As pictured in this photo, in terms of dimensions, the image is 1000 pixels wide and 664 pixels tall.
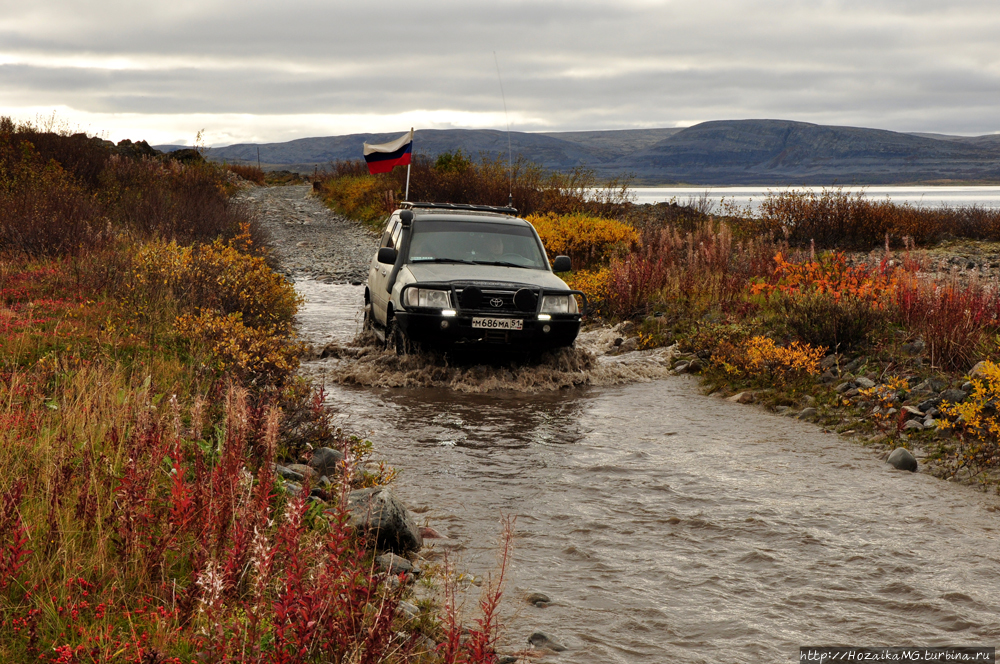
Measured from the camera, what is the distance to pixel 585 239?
19016mm

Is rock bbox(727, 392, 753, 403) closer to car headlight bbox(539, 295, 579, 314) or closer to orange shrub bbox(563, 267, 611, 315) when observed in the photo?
car headlight bbox(539, 295, 579, 314)

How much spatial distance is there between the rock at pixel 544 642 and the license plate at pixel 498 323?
5472 mm

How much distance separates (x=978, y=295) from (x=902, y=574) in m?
5.34

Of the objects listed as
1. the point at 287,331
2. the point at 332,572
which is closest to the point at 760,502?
the point at 332,572

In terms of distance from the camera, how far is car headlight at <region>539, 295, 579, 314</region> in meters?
9.47

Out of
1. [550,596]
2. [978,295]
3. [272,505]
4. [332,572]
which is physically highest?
[978,295]

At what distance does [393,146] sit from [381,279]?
8.23 metres

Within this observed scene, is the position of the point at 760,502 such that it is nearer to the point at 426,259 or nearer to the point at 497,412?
the point at 497,412

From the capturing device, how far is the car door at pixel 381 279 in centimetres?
1070

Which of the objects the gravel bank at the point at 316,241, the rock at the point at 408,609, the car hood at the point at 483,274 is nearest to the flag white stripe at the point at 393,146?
the gravel bank at the point at 316,241

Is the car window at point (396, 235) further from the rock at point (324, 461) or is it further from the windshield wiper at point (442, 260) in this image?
the rock at point (324, 461)

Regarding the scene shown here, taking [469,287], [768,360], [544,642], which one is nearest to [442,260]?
[469,287]

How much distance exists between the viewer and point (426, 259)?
1039 cm

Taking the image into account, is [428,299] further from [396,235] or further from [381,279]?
[396,235]
